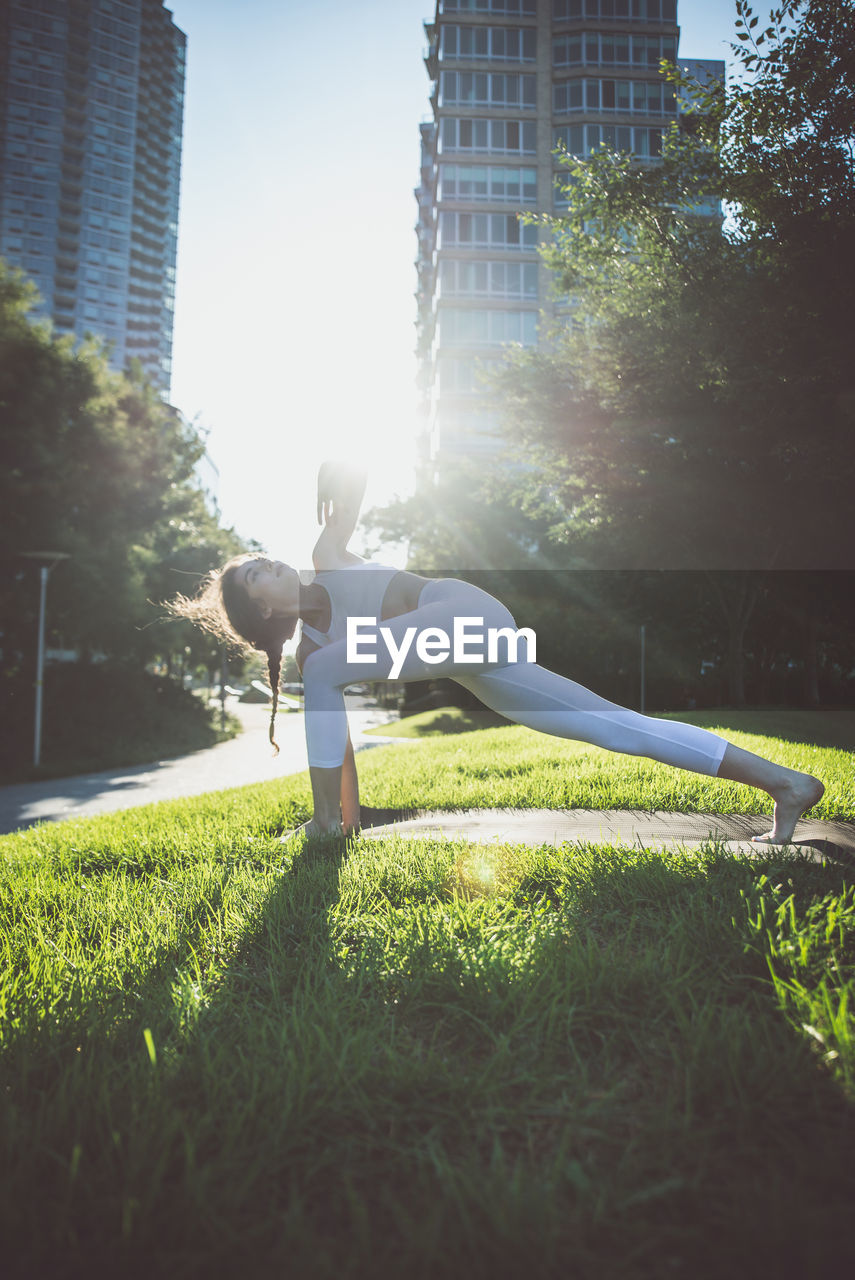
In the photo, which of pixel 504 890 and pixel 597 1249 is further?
pixel 504 890

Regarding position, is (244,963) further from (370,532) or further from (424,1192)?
(370,532)

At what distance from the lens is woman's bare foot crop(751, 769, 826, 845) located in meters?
2.80

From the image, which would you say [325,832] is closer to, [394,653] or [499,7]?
[394,653]

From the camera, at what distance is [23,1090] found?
145cm

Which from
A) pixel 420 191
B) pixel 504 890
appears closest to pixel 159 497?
pixel 504 890

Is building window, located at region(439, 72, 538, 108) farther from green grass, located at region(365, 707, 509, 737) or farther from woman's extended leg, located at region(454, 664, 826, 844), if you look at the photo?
woman's extended leg, located at region(454, 664, 826, 844)

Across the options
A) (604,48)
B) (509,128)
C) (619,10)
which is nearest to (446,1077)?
(509,128)

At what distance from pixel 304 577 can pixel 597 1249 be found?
289 centimetres

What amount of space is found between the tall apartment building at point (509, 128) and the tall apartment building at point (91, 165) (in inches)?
2177

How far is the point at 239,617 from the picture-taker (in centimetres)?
358

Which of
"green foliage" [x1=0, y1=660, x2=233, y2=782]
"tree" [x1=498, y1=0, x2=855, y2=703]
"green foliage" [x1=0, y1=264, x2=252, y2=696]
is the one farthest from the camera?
"green foliage" [x1=0, y1=660, x2=233, y2=782]

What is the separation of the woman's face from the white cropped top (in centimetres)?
15

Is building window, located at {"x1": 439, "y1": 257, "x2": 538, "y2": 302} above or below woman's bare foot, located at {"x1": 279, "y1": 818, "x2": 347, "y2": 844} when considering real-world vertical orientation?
above

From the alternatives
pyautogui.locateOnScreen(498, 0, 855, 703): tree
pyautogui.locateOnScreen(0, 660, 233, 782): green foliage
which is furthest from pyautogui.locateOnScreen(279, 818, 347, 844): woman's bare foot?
pyautogui.locateOnScreen(0, 660, 233, 782): green foliage
